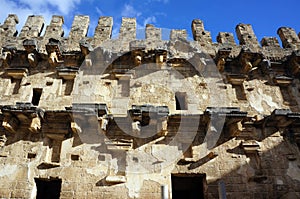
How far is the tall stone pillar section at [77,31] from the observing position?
344 inches

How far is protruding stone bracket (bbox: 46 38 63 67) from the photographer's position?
25.8ft

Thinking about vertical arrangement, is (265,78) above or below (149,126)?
above

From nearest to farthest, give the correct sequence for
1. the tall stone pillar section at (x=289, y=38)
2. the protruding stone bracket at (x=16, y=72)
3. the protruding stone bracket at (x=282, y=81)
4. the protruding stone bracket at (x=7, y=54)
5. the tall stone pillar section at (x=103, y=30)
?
the protruding stone bracket at (x=16, y=72) → the protruding stone bracket at (x=7, y=54) → the protruding stone bracket at (x=282, y=81) → the tall stone pillar section at (x=103, y=30) → the tall stone pillar section at (x=289, y=38)

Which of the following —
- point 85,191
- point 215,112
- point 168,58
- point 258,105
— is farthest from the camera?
point 168,58

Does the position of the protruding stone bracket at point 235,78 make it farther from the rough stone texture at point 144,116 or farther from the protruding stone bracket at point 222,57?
the protruding stone bracket at point 222,57

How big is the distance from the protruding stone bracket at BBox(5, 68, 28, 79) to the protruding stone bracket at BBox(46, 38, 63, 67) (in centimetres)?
89

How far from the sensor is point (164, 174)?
639 cm

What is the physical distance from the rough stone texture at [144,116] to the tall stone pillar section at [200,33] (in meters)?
0.08

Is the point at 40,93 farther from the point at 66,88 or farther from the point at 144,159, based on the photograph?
the point at 144,159

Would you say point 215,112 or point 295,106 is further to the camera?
point 295,106

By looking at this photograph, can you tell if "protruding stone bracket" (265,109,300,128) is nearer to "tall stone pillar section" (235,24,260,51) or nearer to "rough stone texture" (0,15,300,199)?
"rough stone texture" (0,15,300,199)

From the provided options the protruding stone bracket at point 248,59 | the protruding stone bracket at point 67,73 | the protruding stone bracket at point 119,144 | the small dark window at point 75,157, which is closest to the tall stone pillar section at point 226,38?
the protruding stone bracket at point 248,59

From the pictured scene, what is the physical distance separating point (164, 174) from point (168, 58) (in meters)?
4.00

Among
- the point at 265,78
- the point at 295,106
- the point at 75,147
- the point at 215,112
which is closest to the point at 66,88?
the point at 75,147
